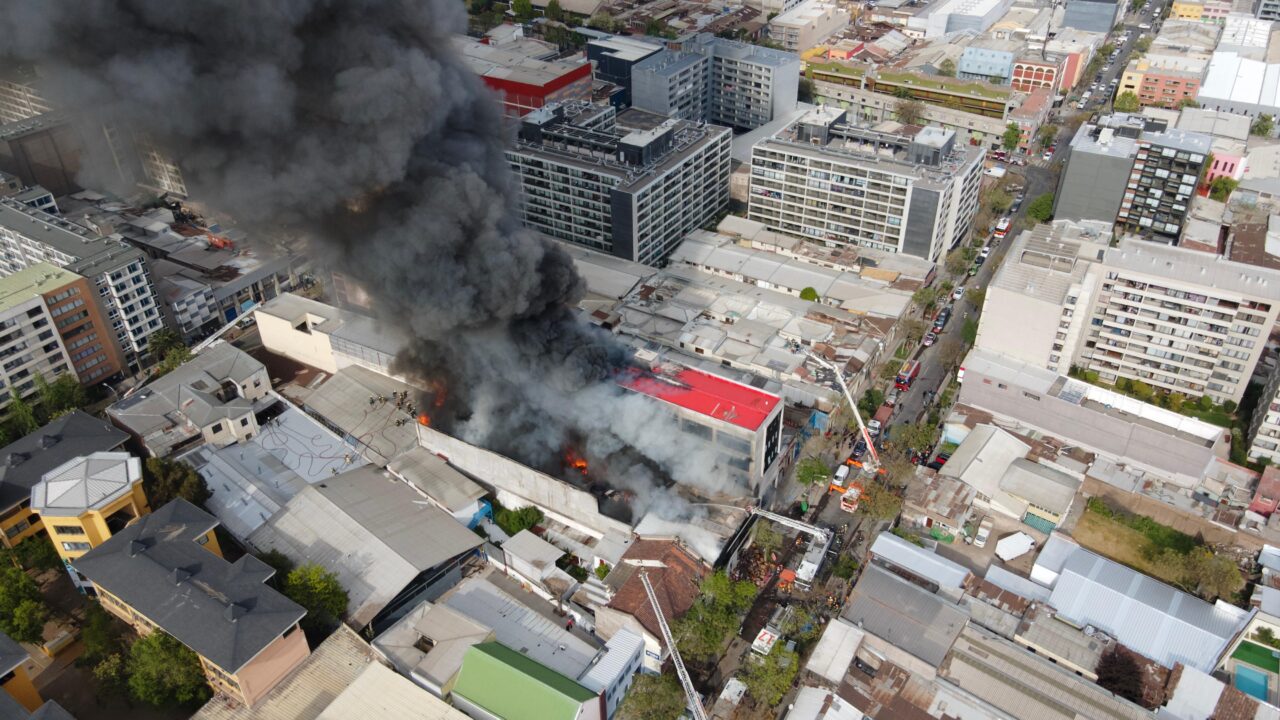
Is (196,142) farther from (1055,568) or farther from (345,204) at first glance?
(1055,568)

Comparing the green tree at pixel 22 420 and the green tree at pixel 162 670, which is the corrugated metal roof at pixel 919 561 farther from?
the green tree at pixel 22 420

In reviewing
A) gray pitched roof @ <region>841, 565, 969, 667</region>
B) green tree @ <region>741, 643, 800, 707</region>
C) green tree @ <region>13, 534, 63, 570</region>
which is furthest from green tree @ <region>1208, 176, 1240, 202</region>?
green tree @ <region>13, 534, 63, 570</region>

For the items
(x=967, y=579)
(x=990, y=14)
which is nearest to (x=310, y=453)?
(x=967, y=579)

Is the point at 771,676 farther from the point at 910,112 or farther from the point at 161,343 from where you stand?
the point at 910,112

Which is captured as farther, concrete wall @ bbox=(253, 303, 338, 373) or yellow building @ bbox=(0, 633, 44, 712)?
concrete wall @ bbox=(253, 303, 338, 373)

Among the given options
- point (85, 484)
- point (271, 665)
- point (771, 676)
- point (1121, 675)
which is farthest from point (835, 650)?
point (85, 484)

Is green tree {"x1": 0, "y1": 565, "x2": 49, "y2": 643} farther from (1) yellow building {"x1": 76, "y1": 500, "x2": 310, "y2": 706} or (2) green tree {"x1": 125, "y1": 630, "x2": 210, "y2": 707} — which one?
(2) green tree {"x1": 125, "y1": 630, "x2": 210, "y2": 707}
